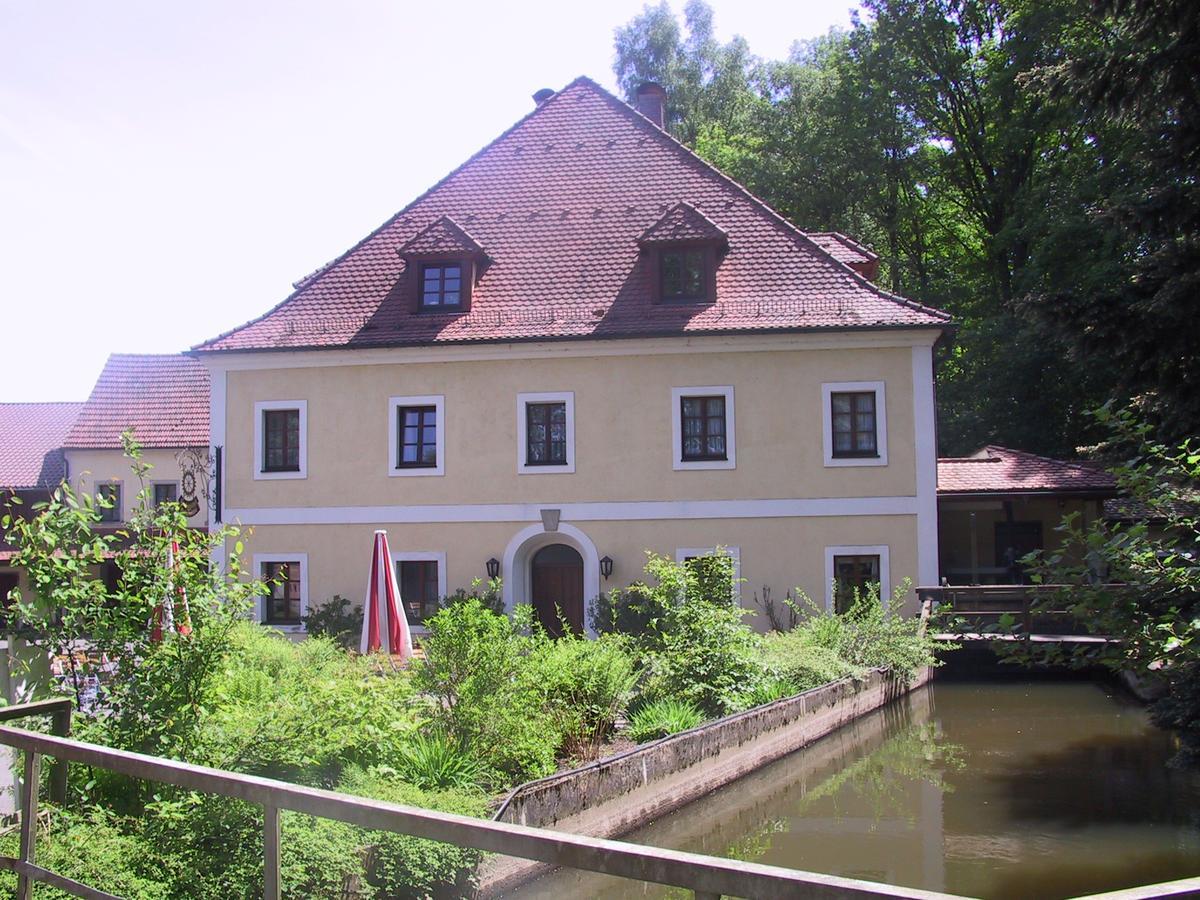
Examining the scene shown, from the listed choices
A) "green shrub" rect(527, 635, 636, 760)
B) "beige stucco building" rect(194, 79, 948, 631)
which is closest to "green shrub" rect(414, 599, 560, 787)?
"green shrub" rect(527, 635, 636, 760)

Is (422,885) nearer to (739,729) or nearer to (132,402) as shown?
(739,729)

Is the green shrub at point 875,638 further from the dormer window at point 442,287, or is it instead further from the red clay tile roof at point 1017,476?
the dormer window at point 442,287

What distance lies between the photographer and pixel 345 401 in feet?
74.7

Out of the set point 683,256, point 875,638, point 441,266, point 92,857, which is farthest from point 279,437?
point 92,857

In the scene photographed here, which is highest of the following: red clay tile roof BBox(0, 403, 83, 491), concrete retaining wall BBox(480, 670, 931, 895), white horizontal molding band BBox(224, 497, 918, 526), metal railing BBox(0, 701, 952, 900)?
red clay tile roof BBox(0, 403, 83, 491)

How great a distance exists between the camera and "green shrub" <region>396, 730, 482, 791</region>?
8.95 m

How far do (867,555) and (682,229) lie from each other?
7.30 m

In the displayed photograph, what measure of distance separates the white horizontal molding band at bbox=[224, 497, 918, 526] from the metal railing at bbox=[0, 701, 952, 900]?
18.0 meters

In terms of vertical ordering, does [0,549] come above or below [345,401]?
below

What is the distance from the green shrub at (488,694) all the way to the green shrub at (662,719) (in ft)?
5.90

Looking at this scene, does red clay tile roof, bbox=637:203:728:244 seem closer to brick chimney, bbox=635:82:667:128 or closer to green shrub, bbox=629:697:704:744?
brick chimney, bbox=635:82:667:128

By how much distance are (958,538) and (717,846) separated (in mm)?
21726

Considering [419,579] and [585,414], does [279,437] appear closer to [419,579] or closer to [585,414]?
[419,579]

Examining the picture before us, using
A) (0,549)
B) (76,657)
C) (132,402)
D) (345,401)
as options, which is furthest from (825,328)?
(0,549)
